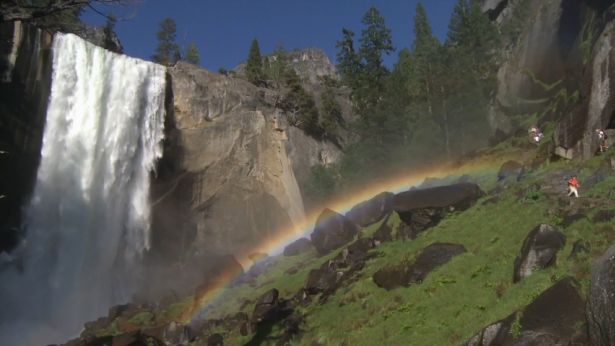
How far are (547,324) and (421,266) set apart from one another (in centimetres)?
786

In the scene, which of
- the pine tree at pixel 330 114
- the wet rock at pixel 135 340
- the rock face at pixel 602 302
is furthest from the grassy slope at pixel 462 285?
the pine tree at pixel 330 114

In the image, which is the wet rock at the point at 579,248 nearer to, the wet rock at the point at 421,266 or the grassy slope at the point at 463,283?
the grassy slope at the point at 463,283

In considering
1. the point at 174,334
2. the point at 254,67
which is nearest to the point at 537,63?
the point at 254,67

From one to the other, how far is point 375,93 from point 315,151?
10.5 metres

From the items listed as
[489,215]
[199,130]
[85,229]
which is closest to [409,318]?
[489,215]

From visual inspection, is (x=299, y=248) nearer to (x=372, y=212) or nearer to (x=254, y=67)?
(x=372, y=212)

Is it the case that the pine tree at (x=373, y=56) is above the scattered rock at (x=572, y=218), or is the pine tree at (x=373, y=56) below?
above

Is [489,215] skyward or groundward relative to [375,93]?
groundward

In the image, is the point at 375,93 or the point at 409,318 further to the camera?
the point at 375,93

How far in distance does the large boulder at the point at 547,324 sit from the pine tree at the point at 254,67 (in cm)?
5026

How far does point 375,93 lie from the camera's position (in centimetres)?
5934

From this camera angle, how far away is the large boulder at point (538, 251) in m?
13.6

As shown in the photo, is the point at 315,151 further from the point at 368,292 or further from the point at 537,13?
the point at 368,292

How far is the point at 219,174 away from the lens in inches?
1779
